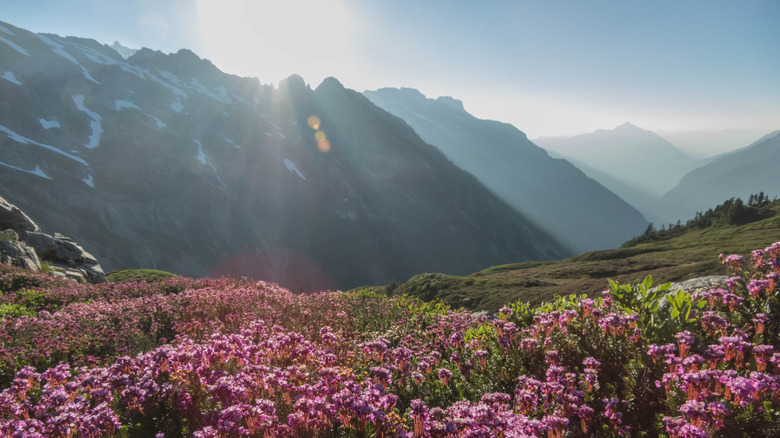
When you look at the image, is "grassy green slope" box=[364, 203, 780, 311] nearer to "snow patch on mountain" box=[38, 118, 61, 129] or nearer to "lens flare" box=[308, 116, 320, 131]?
"snow patch on mountain" box=[38, 118, 61, 129]

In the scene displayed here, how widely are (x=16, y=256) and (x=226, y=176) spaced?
97.8m

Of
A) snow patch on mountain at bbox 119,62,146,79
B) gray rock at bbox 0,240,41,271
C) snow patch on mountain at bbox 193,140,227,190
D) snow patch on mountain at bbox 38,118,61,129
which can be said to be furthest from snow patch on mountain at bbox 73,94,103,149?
gray rock at bbox 0,240,41,271

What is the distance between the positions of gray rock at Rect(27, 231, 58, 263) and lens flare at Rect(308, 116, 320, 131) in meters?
143

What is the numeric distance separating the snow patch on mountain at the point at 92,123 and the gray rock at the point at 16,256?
329 feet

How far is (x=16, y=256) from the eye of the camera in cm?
1728

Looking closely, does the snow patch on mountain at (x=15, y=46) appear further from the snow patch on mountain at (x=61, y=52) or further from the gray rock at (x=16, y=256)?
the gray rock at (x=16, y=256)

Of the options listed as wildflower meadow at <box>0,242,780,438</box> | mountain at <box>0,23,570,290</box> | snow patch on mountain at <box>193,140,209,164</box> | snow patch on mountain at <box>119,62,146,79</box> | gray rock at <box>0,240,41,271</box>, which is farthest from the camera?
snow patch on mountain at <box>119,62,146,79</box>

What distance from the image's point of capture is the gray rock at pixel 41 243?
832 inches

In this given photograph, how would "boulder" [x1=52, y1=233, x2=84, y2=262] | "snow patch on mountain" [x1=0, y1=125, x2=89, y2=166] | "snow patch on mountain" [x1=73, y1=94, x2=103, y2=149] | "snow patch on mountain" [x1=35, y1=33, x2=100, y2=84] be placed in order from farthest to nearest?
"snow patch on mountain" [x1=35, y1=33, x2=100, y2=84] < "snow patch on mountain" [x1=73, y1=94, x2=103, y2=149] < "snow patch on mountain" [x1=0, y1=125, x2=89, y2=166] < "boulder" [x1=52, y1=233, x2=84, y2=262]

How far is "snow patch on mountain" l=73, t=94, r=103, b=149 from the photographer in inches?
3779

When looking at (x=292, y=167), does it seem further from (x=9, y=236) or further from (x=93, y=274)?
(x=9, y=236)

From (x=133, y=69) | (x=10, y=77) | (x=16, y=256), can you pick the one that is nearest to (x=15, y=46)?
(x=10, y=77)

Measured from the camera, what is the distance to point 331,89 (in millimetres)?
176875

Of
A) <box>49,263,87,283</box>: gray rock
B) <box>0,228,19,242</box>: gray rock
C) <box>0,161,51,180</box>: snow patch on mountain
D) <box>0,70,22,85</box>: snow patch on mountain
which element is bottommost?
<box>49,263,87,283</box>: gray rock
